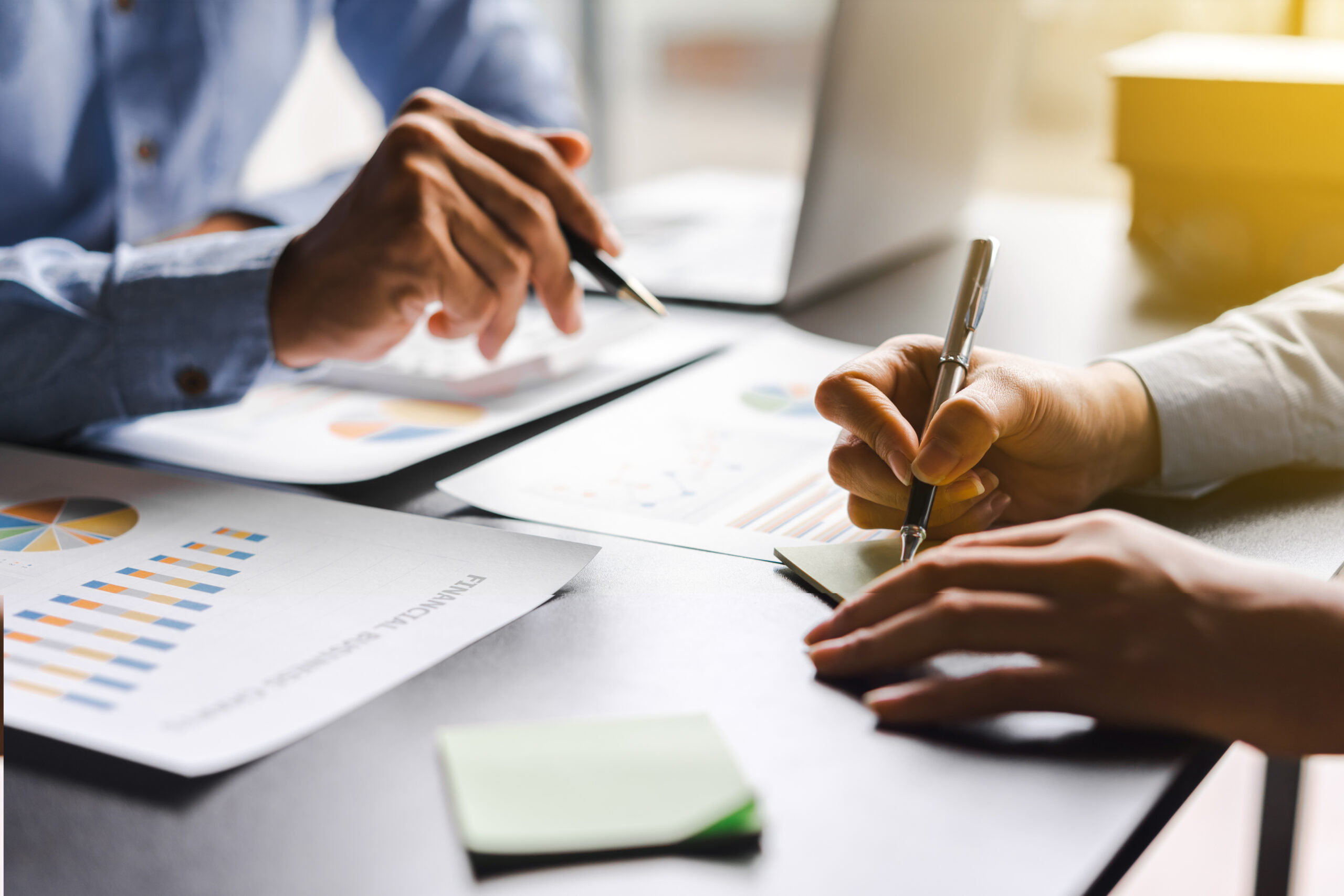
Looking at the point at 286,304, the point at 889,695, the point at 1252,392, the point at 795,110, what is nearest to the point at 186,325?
the point at 286,304

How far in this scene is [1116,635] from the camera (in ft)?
1.27

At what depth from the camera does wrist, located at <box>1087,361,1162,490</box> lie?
1.91 feet

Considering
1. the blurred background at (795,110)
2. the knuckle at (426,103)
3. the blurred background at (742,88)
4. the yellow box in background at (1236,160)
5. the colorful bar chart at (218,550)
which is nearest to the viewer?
the colorful bar chart at (218,550)

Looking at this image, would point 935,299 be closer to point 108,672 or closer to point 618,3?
point 108,672

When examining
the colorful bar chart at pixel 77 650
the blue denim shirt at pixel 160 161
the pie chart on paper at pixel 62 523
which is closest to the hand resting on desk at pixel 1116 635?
the colorful bar chart at pixel 77 650

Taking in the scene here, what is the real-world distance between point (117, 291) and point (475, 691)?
1.50ft

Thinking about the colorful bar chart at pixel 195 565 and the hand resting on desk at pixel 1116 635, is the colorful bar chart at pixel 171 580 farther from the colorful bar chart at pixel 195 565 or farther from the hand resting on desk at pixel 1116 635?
the hand resting on desk at pixel 1116 635

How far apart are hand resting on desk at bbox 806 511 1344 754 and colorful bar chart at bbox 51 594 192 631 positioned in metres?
0.26

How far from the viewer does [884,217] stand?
1.05 meters

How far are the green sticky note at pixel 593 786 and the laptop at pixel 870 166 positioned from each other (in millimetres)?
663

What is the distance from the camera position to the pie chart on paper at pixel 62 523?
21.0 inches

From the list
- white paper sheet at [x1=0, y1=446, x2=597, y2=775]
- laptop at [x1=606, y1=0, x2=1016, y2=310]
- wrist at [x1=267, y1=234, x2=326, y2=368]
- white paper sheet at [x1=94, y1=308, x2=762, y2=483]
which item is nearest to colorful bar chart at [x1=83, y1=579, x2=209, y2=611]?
white paper sheet at [x1=0, y1=446, x2=597, y2=775]

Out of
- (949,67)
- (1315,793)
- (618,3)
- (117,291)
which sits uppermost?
(618,3)

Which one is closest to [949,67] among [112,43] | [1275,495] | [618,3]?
[1275,495]
